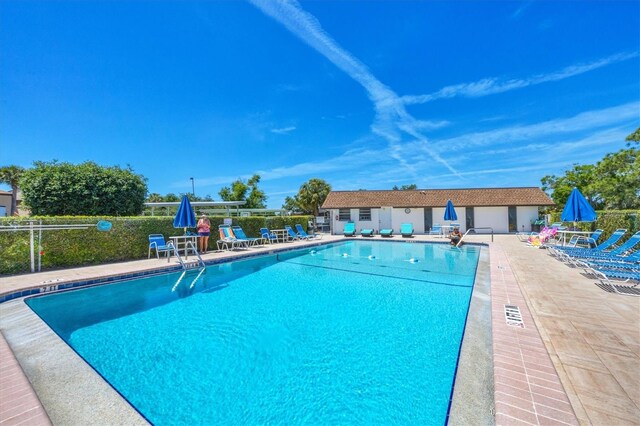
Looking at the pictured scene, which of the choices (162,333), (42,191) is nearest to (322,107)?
(42,191)

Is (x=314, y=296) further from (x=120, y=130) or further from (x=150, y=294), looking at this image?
(x=120, y=130)

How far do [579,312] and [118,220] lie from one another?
44.4 ft

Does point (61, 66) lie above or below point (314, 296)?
above

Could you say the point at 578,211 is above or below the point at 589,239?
above

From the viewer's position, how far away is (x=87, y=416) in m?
2.17

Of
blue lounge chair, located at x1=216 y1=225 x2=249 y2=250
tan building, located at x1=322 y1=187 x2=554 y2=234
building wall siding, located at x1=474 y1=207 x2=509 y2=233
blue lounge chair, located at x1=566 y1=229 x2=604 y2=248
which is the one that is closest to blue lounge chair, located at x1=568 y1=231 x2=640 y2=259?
blue lounge chair, located at x1=566 y1=229 x2=604 y2=248

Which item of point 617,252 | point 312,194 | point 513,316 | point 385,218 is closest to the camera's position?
point 513,316

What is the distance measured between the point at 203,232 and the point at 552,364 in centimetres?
1282

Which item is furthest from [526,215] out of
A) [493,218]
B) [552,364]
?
[552,364]

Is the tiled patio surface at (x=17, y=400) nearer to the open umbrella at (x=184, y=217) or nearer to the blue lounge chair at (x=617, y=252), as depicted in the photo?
the open umbrella at (x=184, y=217)

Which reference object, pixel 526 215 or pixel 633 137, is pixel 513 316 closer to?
pixel 526 215

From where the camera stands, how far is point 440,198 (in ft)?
79.7

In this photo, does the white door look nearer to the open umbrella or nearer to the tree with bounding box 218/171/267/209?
the open umbrella

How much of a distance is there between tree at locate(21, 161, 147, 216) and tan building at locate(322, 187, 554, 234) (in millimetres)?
15563
